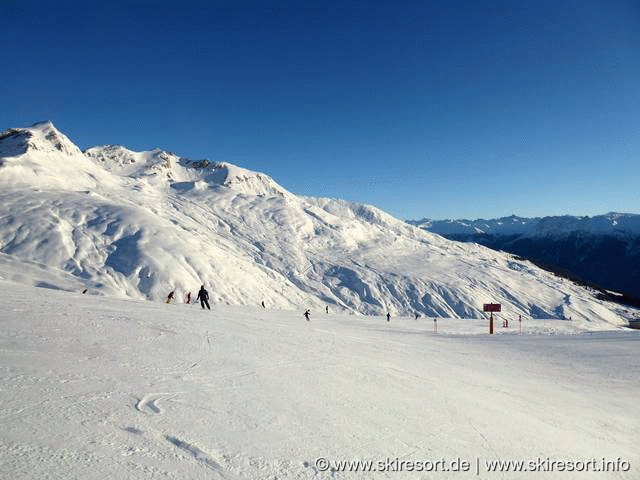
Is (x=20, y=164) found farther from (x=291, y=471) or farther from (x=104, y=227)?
(x=291, y=471)

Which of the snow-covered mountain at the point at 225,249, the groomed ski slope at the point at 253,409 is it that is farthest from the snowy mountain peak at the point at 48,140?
the groomed ski slope at the point at 253,409

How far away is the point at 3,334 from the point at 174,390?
4.93 m

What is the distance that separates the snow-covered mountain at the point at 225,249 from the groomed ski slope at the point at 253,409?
2671cm

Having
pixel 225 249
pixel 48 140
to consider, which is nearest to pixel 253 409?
pixel 225 249

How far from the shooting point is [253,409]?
248 inches

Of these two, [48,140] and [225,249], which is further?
[48,140]

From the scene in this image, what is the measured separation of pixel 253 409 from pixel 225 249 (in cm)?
6608

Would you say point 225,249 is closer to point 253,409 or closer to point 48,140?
point 48,140

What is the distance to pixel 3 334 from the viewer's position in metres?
8.77

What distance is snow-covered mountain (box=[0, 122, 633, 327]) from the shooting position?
50969 millimetres

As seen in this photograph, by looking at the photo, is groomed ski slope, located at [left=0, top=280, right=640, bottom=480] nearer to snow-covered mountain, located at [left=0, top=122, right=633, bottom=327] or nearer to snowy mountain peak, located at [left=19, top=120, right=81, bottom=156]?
snow-covered mountain, located at [left=0, top=122, right=633, bottom=327]

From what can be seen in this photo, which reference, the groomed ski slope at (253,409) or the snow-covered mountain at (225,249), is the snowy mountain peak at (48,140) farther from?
the groomed ski slope at (253,409)

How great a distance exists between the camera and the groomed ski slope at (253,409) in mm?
4641

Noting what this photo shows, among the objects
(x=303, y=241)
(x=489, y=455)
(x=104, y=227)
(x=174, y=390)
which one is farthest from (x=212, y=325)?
(x=303, y=241)
